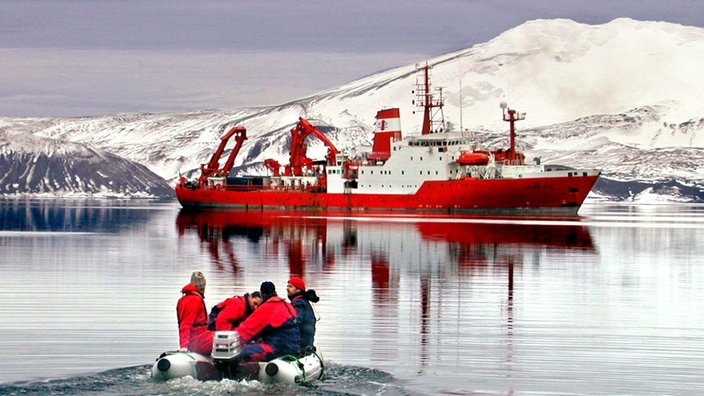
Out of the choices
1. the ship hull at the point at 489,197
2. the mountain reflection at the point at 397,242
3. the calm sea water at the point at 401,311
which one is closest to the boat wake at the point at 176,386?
the calm sea water at the point at 401,311

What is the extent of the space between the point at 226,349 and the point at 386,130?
8352cm

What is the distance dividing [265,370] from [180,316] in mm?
1858

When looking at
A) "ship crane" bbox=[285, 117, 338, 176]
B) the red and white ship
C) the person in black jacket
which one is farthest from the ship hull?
the person in black jacket

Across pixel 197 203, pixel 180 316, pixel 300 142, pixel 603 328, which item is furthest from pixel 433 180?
pixel 180 316

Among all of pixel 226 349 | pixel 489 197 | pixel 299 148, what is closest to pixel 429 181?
pixel 489 197

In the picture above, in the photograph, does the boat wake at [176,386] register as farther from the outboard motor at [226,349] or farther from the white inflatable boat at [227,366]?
the outboard motor at [226,349]

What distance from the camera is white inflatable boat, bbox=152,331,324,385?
17328 mm

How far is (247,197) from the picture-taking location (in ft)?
352

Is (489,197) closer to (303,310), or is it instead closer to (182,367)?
(303,310)

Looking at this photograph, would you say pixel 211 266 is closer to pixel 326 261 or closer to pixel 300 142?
pixel 326 261

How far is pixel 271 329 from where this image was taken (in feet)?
59.9

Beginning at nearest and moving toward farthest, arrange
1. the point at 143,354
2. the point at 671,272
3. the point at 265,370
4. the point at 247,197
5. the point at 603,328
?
the point at 265,370 → the point at 143,354 → the point at 603,328 → the point at 671,272 → the point at 247,197

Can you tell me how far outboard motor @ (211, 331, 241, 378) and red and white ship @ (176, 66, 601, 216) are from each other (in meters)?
70.6

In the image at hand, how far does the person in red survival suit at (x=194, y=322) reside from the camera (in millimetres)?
18141
